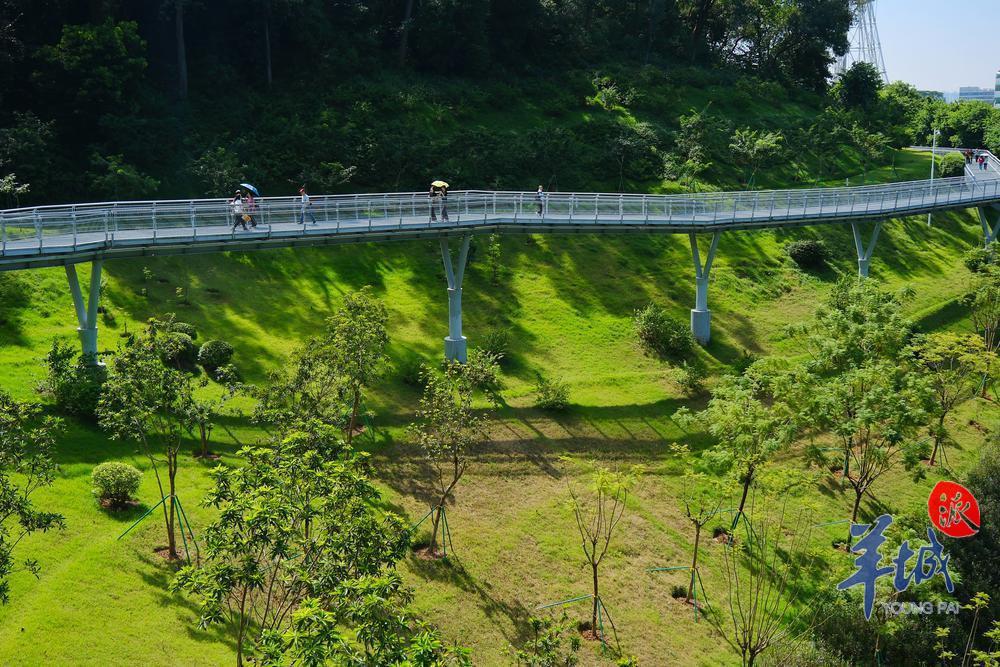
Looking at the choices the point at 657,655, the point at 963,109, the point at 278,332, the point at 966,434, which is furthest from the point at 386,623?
the point at 963,109

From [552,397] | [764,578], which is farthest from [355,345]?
[764,578]

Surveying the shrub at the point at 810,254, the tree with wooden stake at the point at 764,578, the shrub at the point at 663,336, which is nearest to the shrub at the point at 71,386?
the tree with wooden stake at the point at 764,578

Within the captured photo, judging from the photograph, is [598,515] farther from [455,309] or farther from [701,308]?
[701,308]

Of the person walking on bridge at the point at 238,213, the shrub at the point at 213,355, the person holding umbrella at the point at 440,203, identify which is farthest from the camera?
the person holding umbrella at the point at 440,203

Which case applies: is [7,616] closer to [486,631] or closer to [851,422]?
[486,631]

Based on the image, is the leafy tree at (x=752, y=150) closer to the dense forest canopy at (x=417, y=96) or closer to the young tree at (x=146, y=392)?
the dense forest canopy at (x=417, y=96)
